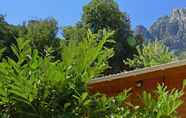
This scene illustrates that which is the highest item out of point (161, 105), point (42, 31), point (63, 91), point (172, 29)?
point (172, 29)

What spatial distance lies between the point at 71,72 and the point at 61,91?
0.53 feet

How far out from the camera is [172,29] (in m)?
Answer: 133

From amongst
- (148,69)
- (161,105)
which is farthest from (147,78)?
(161,105)

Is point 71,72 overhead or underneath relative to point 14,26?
underneath

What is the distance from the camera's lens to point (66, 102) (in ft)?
11.6

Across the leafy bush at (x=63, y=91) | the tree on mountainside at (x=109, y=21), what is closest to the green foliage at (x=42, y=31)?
the tree on mountainside at (x=109, y=21)

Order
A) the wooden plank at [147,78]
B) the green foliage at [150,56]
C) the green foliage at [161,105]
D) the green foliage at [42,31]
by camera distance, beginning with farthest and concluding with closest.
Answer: the green foliage at [42,31] → the green foliage at [150,56] → the wooden plank at [147,78] → the green foliage at [161,105]

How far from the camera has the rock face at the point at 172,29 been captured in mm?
123188

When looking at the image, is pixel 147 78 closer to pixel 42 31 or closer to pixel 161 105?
pixel 161 105

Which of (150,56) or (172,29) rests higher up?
(172,29)

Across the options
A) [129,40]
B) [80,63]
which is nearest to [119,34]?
[129,40]

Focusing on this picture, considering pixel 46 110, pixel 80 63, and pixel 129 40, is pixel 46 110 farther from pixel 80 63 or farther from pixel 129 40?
pixel 129 40

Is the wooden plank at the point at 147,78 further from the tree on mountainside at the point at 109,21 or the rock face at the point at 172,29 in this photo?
the rock face at the point at 172,29

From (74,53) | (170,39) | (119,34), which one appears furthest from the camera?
(170,39)
